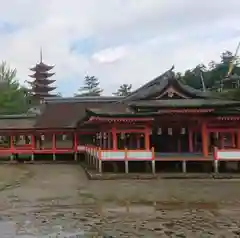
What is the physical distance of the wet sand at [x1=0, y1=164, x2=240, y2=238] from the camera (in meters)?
8.76

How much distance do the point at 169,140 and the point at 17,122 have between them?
17.2 meters

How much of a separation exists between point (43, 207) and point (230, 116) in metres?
12.7

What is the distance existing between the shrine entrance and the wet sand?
5.94 m

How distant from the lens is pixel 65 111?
127ft

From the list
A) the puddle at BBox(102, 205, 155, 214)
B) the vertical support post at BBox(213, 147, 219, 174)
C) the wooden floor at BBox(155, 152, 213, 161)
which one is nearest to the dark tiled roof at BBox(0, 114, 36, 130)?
the wooden floor at BBox(155, 152, 213, 161)

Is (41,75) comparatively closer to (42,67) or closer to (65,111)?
(42,67)

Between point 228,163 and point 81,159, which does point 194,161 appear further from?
point 81,159

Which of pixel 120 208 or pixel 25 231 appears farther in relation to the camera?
pixel 120 208

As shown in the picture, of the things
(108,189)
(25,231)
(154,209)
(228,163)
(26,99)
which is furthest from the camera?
(26,99)

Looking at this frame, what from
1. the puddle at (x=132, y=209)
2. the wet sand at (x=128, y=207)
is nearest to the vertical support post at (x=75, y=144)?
the wet sand at (x=128, y=207)

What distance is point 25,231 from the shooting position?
28.1ft

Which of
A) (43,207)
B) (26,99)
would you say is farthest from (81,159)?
(26,99)

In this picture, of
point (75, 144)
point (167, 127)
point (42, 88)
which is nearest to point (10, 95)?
point (42, 88)

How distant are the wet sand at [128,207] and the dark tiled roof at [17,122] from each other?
16.4 m
